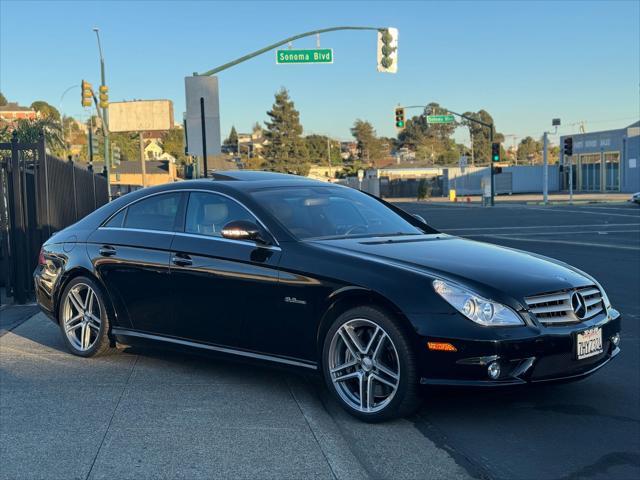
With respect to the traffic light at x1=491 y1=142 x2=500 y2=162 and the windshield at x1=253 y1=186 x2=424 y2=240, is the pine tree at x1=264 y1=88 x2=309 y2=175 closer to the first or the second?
the traffic light at x1=491 y1=142 x2=500 y2=162

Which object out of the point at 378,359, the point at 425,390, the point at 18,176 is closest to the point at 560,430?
the point at 425,390

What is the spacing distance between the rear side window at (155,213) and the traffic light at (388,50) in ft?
60.5

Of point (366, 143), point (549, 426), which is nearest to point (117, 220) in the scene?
point (549, 426)

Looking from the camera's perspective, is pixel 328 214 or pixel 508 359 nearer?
pixel 508 359

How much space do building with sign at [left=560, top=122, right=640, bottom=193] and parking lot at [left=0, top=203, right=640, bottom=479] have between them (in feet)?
195

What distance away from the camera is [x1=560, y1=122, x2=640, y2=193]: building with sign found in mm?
62062

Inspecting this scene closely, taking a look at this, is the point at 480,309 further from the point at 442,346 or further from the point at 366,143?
the point at 366,143

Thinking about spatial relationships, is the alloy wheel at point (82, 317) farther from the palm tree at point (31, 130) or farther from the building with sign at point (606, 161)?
the building with sign at point (606, 161)

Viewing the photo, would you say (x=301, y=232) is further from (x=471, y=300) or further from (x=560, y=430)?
(x=560, y=430)

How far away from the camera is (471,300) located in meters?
4.20

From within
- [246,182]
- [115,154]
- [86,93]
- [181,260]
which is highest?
[86,93]

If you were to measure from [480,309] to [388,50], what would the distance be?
2018 centimetres

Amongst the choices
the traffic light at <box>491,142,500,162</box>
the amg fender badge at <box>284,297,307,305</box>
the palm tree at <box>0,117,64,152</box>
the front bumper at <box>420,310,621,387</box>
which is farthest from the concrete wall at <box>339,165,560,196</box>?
the front bumper at <box>420,310,621,387</box>

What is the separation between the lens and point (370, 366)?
4461 mm
